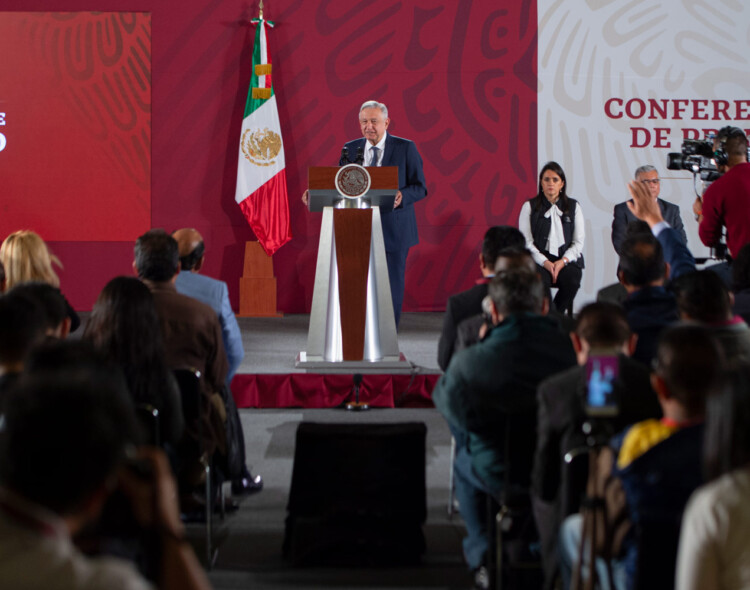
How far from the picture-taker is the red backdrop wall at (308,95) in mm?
7473

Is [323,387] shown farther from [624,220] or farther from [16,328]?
[16,328]

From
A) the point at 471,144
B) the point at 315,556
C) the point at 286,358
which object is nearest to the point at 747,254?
the point at 315,556

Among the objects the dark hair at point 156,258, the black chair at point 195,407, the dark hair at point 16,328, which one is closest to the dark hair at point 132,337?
the black chair at point 195,407

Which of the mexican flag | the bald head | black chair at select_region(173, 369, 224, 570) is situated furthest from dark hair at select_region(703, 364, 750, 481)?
the mexican flag

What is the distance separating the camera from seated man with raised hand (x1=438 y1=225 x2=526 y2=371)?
3260 mm

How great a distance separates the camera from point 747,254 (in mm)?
3412

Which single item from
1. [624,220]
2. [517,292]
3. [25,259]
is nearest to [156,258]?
[25,259]

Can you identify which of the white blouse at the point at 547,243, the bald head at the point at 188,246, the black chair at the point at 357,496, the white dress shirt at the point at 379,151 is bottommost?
the black chair at the point at 357,496

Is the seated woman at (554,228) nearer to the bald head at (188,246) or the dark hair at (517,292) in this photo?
the bald head at (188,246)

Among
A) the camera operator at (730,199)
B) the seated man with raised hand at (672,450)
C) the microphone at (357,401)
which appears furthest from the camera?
the microphone at (357,401)

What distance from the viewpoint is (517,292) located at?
2459 millimetres

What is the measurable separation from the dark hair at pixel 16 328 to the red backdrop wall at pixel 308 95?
5.48 metres

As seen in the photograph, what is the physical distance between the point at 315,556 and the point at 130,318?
38.1 inches

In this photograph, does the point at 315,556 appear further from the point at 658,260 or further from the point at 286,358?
the point at 286,358
